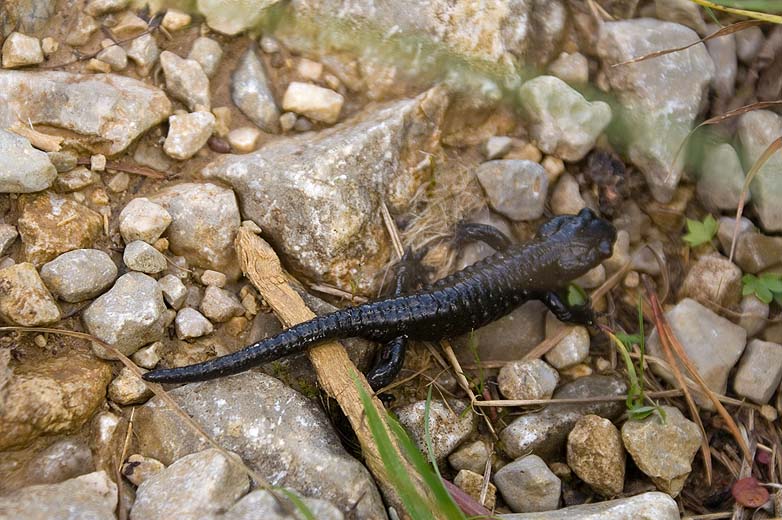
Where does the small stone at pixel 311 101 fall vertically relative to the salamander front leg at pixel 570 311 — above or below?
above

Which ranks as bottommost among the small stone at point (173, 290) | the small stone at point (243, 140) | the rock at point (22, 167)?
the small stone at point (173, 290)

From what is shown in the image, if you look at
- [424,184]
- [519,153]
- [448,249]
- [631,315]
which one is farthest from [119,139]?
[631,315]

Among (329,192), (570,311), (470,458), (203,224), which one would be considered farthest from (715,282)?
(203,224)

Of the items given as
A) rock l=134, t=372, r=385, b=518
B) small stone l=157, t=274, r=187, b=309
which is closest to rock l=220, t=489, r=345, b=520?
rock l=134, t=372, r=385, b=518

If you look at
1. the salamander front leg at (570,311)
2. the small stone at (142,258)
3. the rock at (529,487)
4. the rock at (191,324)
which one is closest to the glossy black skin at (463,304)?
the salamander front leg at (570,311)

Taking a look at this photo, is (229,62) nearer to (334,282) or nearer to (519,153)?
(334,282)

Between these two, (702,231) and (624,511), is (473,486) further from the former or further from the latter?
(702,231)

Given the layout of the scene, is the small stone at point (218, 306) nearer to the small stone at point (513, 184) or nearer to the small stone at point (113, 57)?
the small stone at point (113, 57)

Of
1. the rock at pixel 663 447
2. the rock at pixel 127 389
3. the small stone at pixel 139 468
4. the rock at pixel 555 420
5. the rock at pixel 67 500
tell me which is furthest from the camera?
the rock at pixel 555 420
